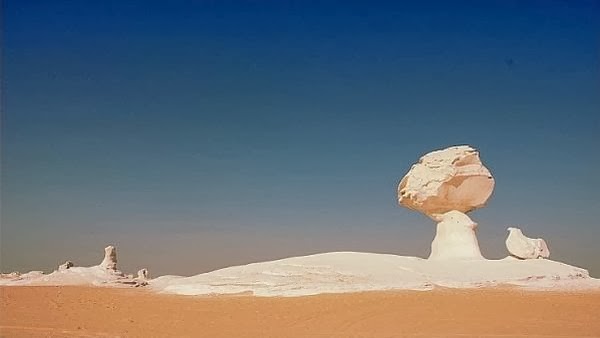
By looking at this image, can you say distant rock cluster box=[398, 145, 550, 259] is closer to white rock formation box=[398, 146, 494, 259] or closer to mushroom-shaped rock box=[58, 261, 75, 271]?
white rock formation box=[398, 146, 494, 259]

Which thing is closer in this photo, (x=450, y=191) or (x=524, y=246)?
(x=524, y=246)

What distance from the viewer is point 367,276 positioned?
2733 centimetres

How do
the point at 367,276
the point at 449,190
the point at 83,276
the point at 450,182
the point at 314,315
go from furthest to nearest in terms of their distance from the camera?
the point at 449,190 → the point at 450,182 → the point at 83,276 → the point at 367,276 → the point at 314,315

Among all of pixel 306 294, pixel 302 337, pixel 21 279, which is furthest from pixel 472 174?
pixel 21 279

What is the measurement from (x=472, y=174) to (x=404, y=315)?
682 inches

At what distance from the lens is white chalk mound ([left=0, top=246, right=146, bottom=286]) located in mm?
33500

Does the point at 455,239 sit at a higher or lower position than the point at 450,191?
lower

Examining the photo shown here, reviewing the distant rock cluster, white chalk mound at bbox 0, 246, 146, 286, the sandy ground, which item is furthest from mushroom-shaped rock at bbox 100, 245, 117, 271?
the distant rock cluster

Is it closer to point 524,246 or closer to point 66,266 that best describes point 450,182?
point 524,246

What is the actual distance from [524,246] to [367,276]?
10264 mm

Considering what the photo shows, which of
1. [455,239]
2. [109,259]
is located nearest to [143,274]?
[109,259]

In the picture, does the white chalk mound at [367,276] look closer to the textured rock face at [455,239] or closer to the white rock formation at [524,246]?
the white rock formation at [524,246]

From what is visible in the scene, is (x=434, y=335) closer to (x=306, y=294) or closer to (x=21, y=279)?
(x=306, y=294)

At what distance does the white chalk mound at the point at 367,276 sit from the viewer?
26.3 m
